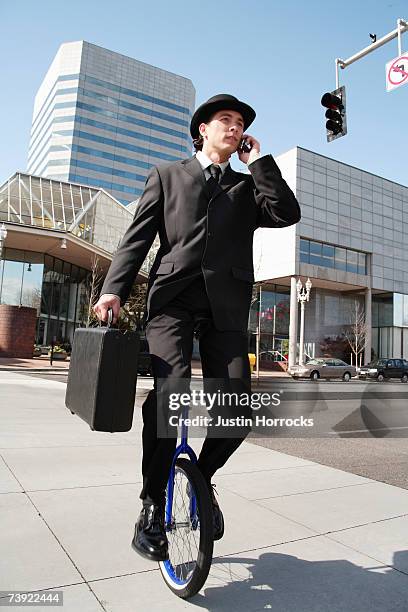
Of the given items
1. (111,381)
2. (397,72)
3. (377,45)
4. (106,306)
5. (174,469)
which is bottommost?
(174,469)

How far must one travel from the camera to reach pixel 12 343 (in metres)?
26.3

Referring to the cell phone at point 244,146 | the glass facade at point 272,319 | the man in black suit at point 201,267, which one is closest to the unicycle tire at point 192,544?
the man in black suit at point 201,267

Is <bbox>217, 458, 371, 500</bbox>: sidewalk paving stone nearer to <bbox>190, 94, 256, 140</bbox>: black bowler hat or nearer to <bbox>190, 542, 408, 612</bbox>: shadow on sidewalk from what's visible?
<bbox>190, 542, 408, 612</bbox>: shadow on sidewalk

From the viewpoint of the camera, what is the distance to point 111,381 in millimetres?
1771

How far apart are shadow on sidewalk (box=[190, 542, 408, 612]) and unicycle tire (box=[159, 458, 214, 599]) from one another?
11 centimetres

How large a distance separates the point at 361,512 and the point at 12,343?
26.2 m

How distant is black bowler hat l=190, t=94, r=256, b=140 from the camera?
222cm

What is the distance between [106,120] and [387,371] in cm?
8819

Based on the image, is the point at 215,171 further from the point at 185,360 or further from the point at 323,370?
the point at 323,370

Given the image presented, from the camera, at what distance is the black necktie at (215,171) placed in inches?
89.6

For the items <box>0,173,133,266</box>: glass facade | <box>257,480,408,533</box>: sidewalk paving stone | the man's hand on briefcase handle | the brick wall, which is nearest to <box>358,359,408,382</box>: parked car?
<box>0,173,133,266</box>: glass facade

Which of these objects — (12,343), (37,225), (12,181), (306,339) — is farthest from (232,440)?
(306,339)

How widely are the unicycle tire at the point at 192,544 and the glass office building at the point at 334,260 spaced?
39.5 m

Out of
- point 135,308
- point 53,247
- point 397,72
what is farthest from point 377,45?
point 135,308
